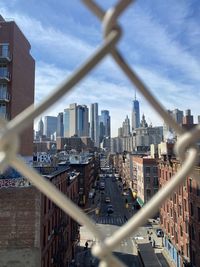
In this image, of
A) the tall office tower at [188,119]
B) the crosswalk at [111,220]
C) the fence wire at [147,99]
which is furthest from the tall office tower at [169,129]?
the crosswalk at [111,220]

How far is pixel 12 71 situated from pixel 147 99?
41427mm

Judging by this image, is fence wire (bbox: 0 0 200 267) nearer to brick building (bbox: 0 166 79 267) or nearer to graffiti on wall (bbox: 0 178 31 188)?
brick building (bbox: 0 166 79 267)

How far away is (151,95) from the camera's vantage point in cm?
147

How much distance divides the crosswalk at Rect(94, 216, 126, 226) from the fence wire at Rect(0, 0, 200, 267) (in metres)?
58.4

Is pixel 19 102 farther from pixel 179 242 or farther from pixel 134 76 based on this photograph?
pixel 134 76

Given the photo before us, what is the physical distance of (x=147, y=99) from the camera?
4.79 ft

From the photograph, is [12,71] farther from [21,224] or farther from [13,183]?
[21,224]

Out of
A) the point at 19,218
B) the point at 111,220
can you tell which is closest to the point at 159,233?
the point at 111,220

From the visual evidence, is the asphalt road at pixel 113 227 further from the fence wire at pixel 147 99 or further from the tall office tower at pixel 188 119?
the tall office tower at pixel 188 119

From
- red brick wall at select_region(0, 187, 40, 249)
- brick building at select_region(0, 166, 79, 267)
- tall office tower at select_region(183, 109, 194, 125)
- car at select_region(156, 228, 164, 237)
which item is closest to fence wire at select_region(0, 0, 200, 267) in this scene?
brick building at select_region(0, 166, 79, 267)

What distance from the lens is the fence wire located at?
1.36 meters

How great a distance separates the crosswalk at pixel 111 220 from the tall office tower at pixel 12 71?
23995 mm

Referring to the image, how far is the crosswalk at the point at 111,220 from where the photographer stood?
5921cm

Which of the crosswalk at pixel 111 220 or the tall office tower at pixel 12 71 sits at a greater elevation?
the tall office tower at pixel 12 71
